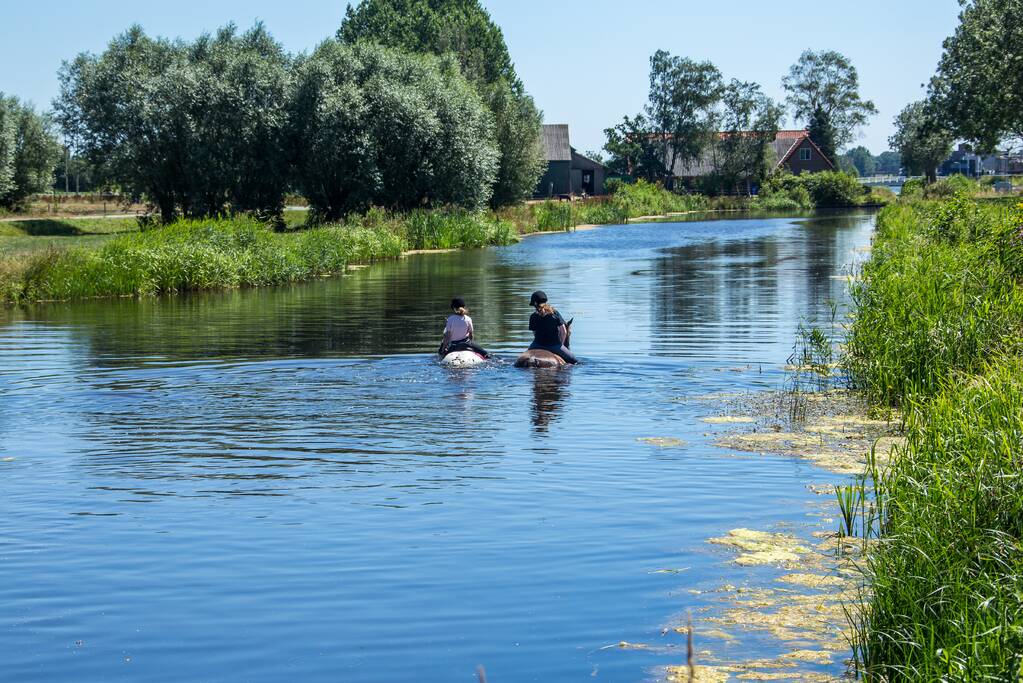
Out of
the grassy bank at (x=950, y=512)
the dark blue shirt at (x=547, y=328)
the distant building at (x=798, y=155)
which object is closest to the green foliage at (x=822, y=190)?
the distant building at (x=798, y=155)

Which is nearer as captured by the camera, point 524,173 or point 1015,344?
point 1015,344

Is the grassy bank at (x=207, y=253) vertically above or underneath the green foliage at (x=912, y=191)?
underneath

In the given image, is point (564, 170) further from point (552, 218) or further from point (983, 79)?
point (983, 79)

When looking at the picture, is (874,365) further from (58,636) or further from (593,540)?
(58,636)

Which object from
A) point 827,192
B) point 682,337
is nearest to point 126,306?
point 682,337

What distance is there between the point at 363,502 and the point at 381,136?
54.2 metres

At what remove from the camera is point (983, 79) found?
63.3 metres

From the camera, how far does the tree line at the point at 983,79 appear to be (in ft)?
198

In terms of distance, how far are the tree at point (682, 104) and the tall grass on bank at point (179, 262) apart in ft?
281

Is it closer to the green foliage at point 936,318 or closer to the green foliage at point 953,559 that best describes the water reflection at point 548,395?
the green foliage at point 936,318

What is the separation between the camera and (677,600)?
9625 millimetres

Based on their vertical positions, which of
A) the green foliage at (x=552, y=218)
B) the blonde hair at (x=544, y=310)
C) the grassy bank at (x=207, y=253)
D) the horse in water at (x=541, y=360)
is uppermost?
the green foliage at (x=552, y=218)

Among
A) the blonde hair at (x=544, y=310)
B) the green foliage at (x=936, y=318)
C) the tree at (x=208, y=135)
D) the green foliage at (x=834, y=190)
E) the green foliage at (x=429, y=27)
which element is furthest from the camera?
the green foliage at (x=834, y=190)

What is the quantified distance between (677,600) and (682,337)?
1813cm
